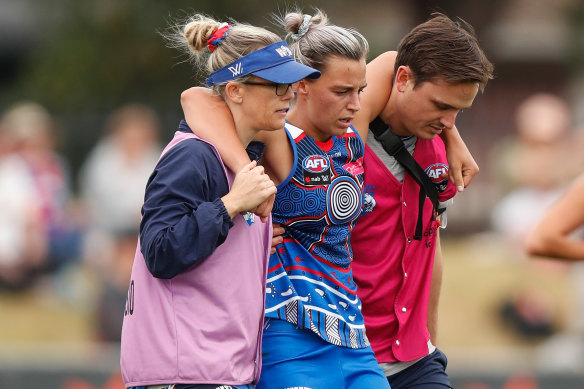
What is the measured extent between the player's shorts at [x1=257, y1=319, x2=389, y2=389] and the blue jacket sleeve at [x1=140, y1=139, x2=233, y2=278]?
0.56m

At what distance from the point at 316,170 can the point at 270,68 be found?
445mm

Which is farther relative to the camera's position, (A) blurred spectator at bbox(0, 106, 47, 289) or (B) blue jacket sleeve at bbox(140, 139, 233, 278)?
(A) blurred spectator at bbox(0, 106, 47, 289)

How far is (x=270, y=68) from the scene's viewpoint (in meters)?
3.65

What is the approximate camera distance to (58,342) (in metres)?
10.8

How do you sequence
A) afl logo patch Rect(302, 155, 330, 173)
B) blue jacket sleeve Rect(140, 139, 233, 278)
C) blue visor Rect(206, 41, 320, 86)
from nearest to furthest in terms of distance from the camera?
1. blue jacket sleeve Rect(140, 139, 233, 278)
2. blue visor Rect(206, 41, 320, 86)
3. afl logo patch Rect(302, 155, 330, 173)

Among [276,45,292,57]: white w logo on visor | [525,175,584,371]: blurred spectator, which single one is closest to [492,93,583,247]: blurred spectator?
[525,175,584,371]: blurred spectator

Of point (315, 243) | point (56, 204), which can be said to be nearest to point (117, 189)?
point (56, 204)

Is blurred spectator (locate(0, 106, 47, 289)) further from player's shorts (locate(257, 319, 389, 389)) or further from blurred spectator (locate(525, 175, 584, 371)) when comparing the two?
player's shorts (locate(257, 319, 389, 389))

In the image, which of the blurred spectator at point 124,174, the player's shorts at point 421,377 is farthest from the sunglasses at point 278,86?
the blurred spectator at point 124,174

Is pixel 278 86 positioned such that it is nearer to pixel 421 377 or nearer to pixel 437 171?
pixel 437 171

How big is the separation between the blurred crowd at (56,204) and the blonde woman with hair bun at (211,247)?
6.92 meters

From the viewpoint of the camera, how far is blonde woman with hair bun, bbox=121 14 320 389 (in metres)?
3.47

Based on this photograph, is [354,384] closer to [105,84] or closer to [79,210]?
[79,210]

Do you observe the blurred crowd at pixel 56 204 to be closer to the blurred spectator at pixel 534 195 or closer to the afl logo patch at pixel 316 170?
the blurred spectator at pixel 534 195
